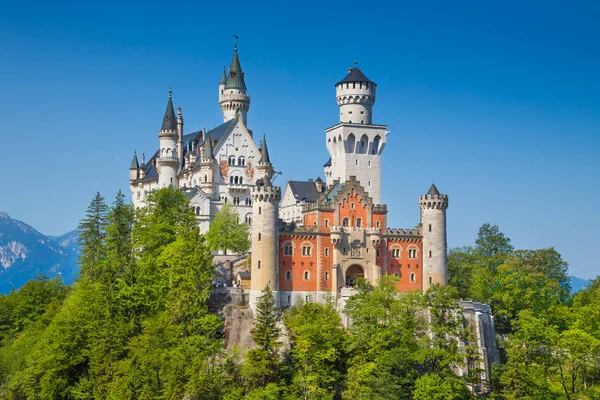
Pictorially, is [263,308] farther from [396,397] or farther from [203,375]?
[396,397]

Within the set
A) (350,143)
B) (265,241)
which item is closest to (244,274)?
(265,241)

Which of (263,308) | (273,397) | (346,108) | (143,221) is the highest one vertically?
(346,108)

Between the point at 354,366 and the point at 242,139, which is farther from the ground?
the point at 242,139

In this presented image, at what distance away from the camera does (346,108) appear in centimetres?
8169

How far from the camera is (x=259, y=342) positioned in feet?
210

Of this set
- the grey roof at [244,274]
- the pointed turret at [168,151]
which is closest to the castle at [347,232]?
the grey roof at [244,274]

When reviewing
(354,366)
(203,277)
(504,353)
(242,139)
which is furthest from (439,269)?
(242,139)

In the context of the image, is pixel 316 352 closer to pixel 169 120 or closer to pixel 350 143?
pixel 350 143

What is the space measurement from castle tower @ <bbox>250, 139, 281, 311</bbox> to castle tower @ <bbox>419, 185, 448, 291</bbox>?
13.7 meters

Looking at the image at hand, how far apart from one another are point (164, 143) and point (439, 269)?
4033 centimetres

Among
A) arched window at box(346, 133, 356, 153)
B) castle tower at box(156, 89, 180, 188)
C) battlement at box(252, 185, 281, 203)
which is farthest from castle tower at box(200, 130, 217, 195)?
battlement at box(252, 185, 281, 203)

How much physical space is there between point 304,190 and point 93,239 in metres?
25.5

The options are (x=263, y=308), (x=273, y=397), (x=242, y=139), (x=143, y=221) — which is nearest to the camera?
(x=273, y=397)

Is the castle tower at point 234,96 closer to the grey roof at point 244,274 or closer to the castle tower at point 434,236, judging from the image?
the grey roof at point 244,274
